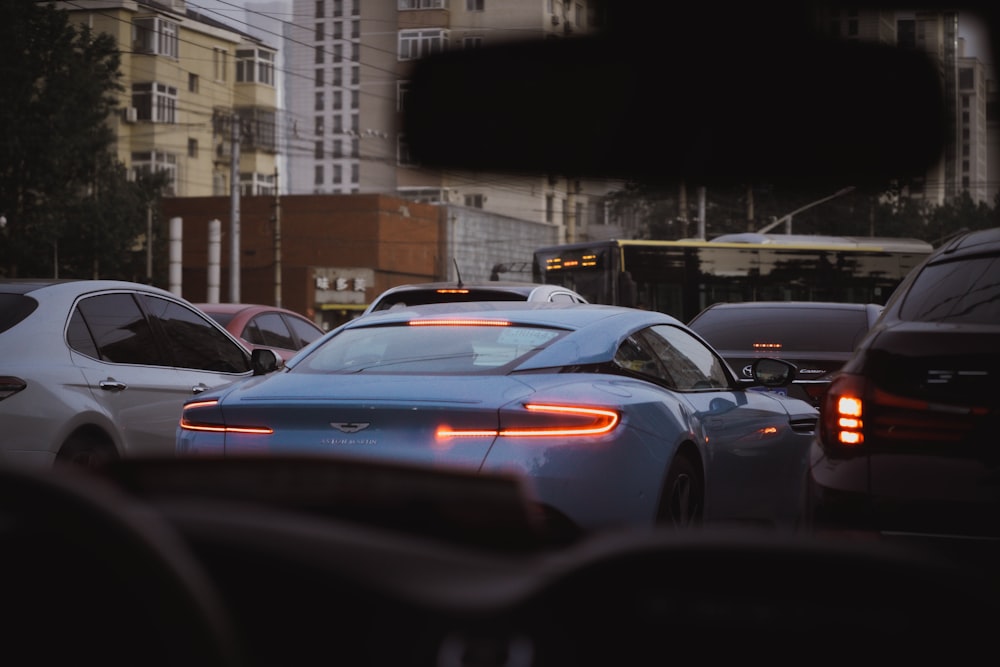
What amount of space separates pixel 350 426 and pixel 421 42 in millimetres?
1650

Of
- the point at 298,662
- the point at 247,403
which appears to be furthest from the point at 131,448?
the point at 298,662

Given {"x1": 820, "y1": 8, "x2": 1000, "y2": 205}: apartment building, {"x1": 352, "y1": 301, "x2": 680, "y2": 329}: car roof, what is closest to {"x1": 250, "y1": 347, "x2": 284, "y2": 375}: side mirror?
{"x1": 352, "y1": 301, "x2": 680, "y2": 329}: car roof

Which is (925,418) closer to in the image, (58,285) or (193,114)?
(58,285)

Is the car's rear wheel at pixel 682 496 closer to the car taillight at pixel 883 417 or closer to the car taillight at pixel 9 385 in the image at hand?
the car taillight at pixel 883 417

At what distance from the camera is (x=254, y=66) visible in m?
61.9

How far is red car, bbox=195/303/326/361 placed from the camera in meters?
13.9

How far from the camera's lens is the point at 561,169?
15.5 feet

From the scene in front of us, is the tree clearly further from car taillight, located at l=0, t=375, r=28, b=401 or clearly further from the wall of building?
car taillight, located at l=0, t=375, r=28, b=401

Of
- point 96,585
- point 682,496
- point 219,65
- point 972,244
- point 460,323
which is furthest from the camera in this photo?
point 219,65

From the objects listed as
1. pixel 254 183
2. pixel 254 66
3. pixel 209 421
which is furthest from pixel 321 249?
pixel 209 421

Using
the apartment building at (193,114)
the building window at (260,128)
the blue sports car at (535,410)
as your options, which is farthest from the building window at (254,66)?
the blue sports car at (535,410)

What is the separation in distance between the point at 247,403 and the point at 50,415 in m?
2.04

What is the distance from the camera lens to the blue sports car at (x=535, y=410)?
5.36 meters

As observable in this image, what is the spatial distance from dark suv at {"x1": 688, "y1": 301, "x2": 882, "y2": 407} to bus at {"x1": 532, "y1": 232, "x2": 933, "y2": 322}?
1845cm
